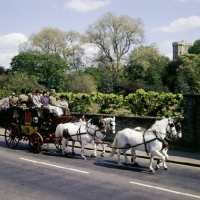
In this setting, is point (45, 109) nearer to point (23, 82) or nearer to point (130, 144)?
point (130, 144)

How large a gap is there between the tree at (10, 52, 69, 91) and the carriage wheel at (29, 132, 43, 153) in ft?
145

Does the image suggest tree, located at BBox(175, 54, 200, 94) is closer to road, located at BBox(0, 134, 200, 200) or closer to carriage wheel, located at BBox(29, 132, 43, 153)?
carriage wheel, located at BBox(29, 132, 43, 153)

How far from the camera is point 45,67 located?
61.3m

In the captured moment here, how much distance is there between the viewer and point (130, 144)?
13969 mm

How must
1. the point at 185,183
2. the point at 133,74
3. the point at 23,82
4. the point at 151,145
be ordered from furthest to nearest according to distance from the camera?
the point at 133,74 < the point at 23,82 < the point at 151,145 < the point at 185,183

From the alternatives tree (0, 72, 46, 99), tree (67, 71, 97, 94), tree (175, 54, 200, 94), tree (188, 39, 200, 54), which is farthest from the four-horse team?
tree (188, 39, 200, 54)

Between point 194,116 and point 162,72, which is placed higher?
point 162,72

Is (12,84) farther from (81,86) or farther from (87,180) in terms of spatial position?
(87,180)

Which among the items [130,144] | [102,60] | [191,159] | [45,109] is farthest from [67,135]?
[102,60]

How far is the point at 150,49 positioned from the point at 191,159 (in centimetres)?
5744

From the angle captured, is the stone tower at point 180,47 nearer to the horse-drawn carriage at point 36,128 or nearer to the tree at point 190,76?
the tree at point 190,76

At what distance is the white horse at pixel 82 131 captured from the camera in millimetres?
15867

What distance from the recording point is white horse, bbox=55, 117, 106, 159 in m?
15.9

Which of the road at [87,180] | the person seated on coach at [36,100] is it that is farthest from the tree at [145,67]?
the road at [87,180]
